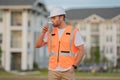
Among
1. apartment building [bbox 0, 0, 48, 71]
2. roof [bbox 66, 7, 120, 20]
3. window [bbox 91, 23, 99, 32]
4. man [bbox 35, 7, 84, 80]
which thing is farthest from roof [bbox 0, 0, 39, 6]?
man [bbox 35, 7, 84, 80]

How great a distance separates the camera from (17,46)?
172 feet

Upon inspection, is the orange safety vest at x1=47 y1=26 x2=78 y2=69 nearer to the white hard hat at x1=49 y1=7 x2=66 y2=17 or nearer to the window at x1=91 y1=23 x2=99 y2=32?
the white hard hat at x1=49 y1=7 x2=66 y2=17

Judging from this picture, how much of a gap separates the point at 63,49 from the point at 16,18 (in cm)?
4733

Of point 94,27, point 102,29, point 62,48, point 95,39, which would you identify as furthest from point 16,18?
point 62,48

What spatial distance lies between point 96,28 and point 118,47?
5.25 m

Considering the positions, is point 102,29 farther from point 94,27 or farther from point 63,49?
point 63,49

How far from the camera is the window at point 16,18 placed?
53044 mm

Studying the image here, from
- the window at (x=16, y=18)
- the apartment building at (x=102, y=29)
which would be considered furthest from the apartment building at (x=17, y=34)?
the apartment building at (x=102, y=29)

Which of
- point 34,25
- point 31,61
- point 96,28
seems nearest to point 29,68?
point 31,61

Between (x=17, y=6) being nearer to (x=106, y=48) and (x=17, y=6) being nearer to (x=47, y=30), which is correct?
(x=106, y=48)

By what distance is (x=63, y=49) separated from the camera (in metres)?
6.80

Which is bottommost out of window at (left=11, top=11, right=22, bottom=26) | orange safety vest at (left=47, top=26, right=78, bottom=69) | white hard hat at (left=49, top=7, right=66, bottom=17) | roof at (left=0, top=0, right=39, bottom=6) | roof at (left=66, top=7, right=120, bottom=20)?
orange safety vest at (left=47, top=26, right=78, bottom=69)

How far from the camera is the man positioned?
6.75 m

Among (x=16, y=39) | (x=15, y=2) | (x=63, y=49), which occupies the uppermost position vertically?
(x=15, y=2)
